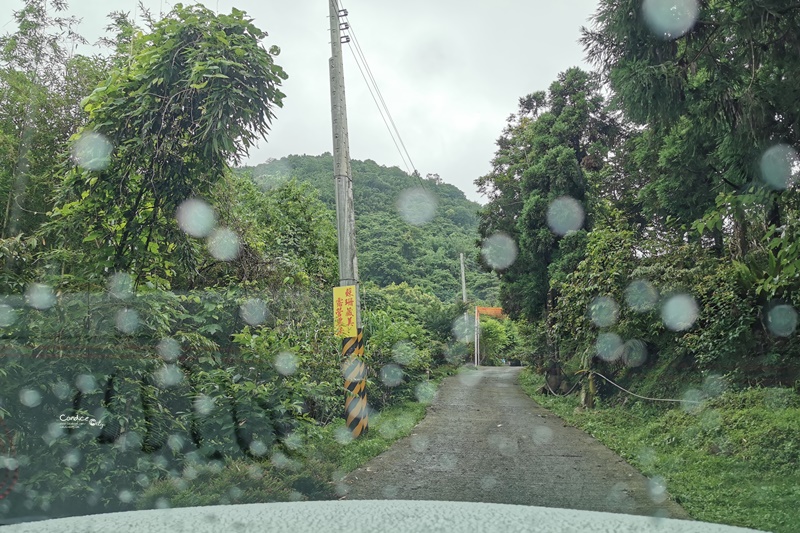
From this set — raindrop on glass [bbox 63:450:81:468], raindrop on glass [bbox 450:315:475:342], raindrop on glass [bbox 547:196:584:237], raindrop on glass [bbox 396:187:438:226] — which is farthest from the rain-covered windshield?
raindrop on glass [bbox 396:187:438:226]

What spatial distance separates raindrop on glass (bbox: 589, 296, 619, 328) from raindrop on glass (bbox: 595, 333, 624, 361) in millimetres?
232

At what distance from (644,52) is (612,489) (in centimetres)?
429

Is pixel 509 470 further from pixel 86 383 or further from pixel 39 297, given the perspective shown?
pixel 39 297

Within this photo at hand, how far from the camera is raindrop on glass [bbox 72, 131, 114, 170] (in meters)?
5.63

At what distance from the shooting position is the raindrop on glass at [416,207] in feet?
108

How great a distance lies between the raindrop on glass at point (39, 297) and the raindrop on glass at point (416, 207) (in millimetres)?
27578

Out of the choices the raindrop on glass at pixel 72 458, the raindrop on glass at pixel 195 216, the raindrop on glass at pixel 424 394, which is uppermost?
the raindrop on glass at pixel 195 216

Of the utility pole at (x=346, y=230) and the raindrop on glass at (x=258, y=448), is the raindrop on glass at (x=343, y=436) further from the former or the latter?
the raindrop on glass at (x=258, y=448)

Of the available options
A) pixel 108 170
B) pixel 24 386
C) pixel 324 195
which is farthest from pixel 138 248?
pixel 324 195

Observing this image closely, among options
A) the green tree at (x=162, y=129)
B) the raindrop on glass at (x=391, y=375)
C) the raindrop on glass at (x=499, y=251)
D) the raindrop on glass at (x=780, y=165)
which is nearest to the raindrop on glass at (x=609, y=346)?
the raindrop on glass at (x=391, y=375)

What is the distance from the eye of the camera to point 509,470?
7.29 meters

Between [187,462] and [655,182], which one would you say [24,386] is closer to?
[187,462]

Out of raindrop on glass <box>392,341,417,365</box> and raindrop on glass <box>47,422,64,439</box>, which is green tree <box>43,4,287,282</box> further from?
raindrop on glass <box>392,341,417,365</box>

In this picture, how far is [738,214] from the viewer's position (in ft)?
16.8
